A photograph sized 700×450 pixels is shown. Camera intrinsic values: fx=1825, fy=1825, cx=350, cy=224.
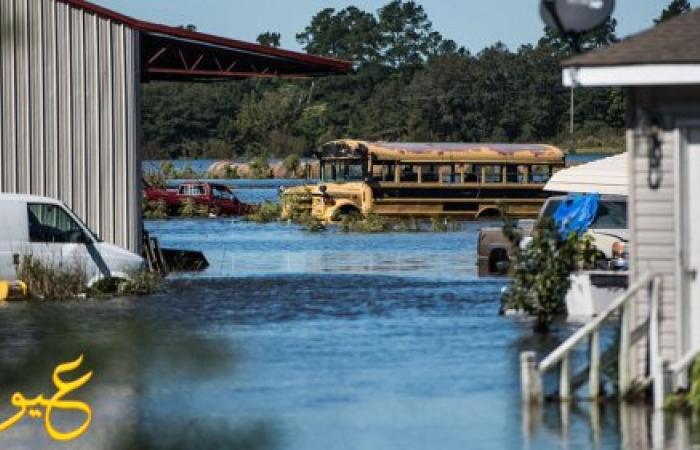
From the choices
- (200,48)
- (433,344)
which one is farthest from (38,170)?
(433,344)

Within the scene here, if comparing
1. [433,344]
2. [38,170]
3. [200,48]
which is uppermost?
[200,48]

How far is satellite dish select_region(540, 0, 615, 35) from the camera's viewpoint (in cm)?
1235

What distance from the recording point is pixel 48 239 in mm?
26203

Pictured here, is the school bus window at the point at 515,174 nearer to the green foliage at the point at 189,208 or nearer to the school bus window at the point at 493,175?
the school bus window at the point at 493,175

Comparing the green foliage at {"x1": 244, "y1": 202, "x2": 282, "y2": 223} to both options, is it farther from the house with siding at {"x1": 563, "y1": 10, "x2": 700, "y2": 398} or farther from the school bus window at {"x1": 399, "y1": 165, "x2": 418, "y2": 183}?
the house with siding at {"x1": 563, "y1": 10, "x2": 700, "y2": 398}

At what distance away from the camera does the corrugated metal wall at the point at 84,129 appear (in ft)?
93.5

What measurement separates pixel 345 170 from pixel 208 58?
2873 cm

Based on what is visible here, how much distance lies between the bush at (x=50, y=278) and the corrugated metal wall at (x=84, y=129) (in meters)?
2.70

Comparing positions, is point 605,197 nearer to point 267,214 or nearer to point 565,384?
point 565,384

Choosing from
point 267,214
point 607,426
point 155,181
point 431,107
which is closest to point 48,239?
point 607,426

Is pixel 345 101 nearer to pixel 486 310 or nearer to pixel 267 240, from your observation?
pixel 267 240

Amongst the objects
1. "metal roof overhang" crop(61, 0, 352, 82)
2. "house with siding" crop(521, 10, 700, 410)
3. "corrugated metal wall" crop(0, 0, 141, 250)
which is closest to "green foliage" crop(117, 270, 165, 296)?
"corrugated metal wall" crop(0, 0, 141, 250)

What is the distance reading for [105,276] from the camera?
2688 centimetres

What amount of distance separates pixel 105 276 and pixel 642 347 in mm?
14446
